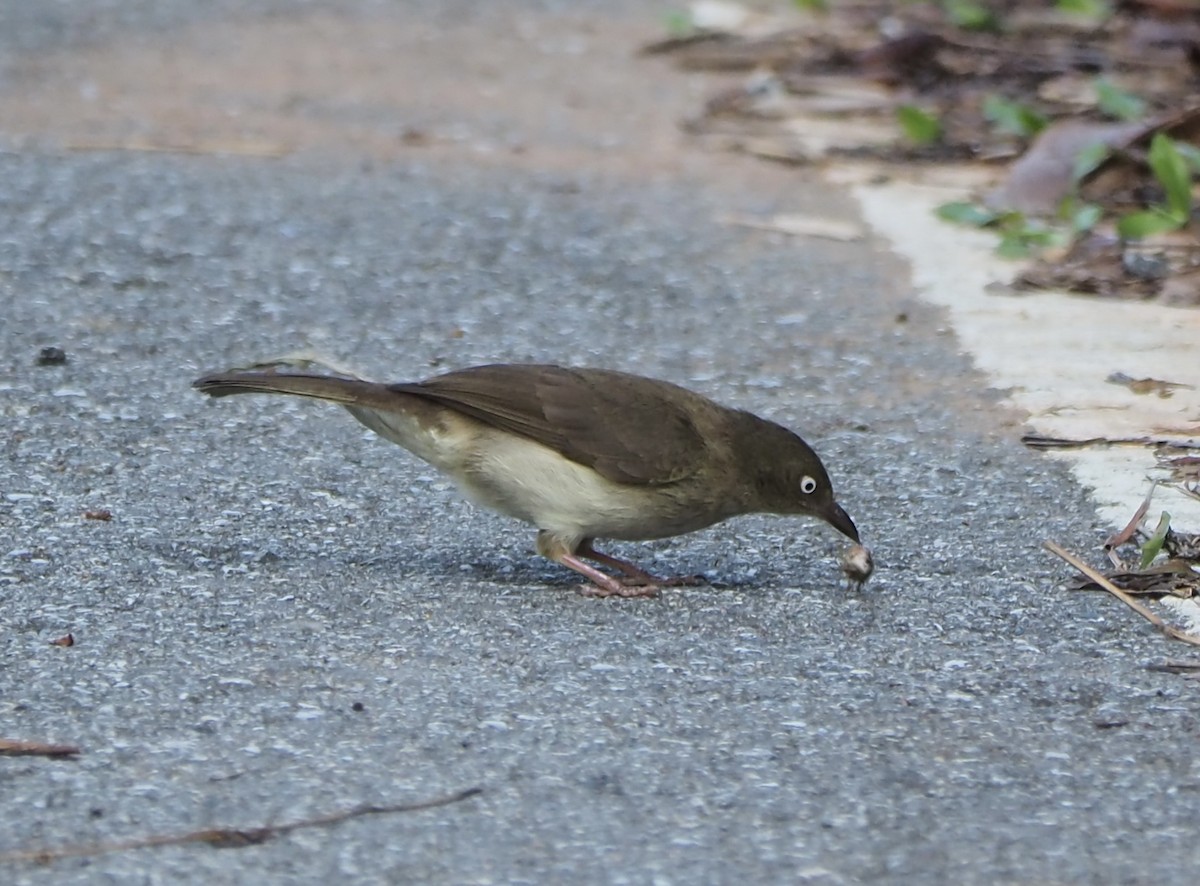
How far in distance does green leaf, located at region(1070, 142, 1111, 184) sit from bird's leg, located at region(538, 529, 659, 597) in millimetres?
4904

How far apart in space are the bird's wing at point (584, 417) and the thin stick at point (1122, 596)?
106 cm

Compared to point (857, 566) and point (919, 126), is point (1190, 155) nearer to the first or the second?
point (919, 126)

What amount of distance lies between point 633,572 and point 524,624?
0.68 m

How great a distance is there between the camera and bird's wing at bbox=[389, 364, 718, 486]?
5629 mm

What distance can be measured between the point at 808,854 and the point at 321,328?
4735 mm

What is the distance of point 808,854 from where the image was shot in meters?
3.76

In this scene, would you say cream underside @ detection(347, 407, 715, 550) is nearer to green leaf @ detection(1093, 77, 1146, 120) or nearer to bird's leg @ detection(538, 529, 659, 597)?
bird's leg @ detection(538, 529, 659, 597)

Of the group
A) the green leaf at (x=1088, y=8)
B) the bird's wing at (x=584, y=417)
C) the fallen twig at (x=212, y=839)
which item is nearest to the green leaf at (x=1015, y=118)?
the green leaf at (x=1088, y=8)

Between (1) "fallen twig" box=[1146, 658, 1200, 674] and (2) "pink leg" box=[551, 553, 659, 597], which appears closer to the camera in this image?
(1) "fallen twig" box=[1146, 658, 1200, 674]

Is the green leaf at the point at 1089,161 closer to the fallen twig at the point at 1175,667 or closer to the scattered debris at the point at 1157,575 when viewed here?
the scattered debris at the point at 1157,575

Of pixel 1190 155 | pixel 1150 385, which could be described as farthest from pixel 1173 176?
pixel 1150 385

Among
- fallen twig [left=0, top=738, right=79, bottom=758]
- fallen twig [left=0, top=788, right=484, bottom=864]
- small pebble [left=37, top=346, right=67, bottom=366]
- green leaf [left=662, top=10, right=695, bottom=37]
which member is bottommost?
green leaf [left=662, top=10, right=695, bottom=37]

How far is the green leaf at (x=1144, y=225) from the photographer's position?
9.01 meters

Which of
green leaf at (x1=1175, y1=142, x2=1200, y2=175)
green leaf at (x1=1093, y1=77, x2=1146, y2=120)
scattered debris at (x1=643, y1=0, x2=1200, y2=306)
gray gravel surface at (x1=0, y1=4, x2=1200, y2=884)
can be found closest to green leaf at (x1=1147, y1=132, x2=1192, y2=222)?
scattered debris at (x1=643, y1=0, x2=1200, y2=306)
